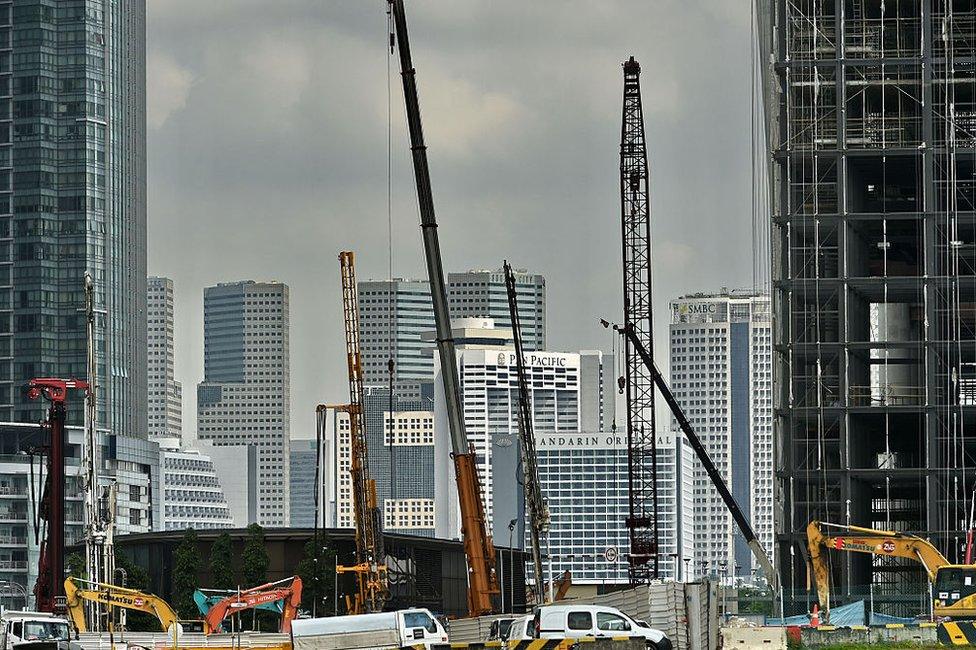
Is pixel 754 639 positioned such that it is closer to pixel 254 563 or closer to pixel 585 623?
pixel 585 623

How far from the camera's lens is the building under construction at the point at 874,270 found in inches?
4385

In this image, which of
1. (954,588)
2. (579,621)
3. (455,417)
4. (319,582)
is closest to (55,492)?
(455,417)

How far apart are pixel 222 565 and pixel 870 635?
97.3m

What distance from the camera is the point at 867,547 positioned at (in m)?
89.2

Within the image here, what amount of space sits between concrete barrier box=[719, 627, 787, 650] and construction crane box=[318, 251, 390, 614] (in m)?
88.9

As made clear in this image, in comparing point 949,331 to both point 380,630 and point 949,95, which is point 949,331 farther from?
point 380,630

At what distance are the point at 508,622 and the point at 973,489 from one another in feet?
160

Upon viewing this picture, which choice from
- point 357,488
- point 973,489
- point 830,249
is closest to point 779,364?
Result: point 830,249

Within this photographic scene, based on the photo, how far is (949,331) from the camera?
370 feet

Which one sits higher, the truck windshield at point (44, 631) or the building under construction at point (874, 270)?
the building under construction at point (874, 270)

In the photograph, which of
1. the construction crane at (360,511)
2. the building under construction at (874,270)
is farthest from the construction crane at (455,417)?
the construction crane at (360,511)

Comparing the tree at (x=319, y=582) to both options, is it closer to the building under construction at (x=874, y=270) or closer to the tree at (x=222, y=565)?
the tree at (x=222, y=565)

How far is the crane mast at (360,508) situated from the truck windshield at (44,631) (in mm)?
77633

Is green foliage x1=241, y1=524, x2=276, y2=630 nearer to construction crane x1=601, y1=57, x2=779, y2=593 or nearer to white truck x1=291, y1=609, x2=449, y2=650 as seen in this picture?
construction crane x1=601, y1=57, x2=779, y2=593
